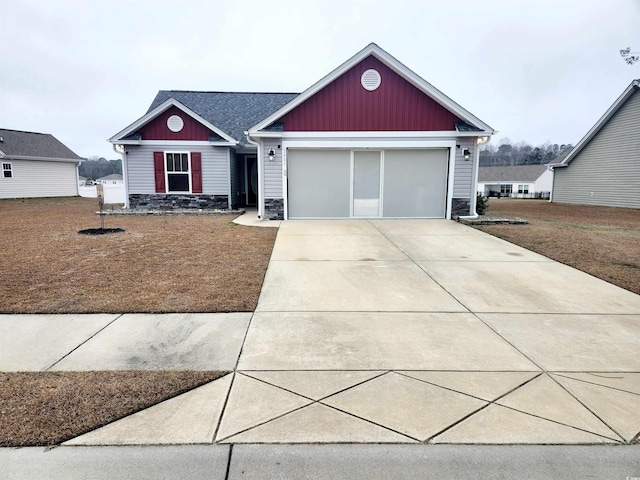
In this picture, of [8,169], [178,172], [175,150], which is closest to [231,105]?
[175,150]

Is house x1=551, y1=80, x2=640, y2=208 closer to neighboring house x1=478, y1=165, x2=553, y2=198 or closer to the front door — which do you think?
the front door

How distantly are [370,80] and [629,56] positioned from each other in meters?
22.2

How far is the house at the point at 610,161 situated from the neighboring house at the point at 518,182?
31620 mm

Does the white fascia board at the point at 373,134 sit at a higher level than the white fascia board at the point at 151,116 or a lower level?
lower

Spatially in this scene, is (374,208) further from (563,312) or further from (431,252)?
(563,312)

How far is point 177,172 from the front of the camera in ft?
51.9

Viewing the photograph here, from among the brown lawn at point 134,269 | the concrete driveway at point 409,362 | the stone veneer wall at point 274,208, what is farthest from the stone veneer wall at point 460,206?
the concrete driveway at point 409,362

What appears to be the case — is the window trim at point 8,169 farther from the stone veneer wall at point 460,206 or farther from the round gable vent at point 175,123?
the stone veneer wall at point 460,206

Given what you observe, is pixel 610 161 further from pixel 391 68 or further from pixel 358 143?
pixel 358 143

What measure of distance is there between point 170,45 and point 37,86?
13717mm

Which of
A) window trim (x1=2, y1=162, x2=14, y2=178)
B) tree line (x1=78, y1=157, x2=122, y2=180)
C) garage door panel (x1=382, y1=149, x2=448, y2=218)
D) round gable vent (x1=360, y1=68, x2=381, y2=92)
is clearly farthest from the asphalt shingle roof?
tree line (x1=78, y1=157, x2=122, y2=180)

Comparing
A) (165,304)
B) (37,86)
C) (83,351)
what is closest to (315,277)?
(165,304)

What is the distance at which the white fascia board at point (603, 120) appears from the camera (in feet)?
62.3

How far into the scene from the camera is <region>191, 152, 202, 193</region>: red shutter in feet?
51.4
